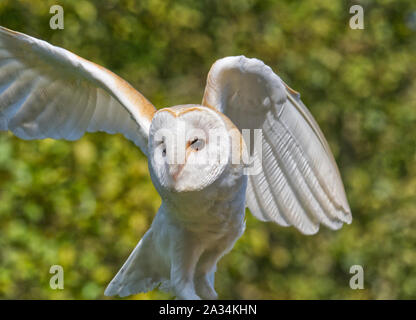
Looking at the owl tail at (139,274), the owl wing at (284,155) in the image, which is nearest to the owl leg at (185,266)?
the owl tail at (139,274)

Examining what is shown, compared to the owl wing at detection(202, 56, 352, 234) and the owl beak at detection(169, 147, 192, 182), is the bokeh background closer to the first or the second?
the owl wing at detection(202, 56, 352, 234)

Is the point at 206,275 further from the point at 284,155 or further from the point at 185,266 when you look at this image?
the point at 284,155

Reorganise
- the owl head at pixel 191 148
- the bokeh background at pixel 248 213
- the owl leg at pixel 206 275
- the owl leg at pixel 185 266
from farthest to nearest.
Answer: the bokeh background at pixel 248 213
the owl leg at pixel 206 275
the owl leg at pixel 185 266
the owl head at pixel 191 148

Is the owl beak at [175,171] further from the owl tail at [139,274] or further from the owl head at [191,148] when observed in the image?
the owl tail at [139,274]

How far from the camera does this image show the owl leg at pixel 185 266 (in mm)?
2367

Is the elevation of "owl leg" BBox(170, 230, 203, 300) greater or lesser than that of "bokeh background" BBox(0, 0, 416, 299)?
lesser

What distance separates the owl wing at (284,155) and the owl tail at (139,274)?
0.40 m

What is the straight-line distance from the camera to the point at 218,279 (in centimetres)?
449

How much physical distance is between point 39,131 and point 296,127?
0.88 meters

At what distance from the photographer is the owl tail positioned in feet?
8.37

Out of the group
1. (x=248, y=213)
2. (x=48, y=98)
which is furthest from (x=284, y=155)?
(x=248, y=213)

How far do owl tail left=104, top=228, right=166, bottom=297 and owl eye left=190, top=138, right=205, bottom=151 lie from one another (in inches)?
20.3

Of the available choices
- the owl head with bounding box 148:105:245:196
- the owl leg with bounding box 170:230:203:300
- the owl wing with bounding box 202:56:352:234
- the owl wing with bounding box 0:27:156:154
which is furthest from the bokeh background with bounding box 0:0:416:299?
the owl head with bounding box 148:105:245:196

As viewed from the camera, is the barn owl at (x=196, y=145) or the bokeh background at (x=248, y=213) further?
the bokeh background at (x=248, y=213)
